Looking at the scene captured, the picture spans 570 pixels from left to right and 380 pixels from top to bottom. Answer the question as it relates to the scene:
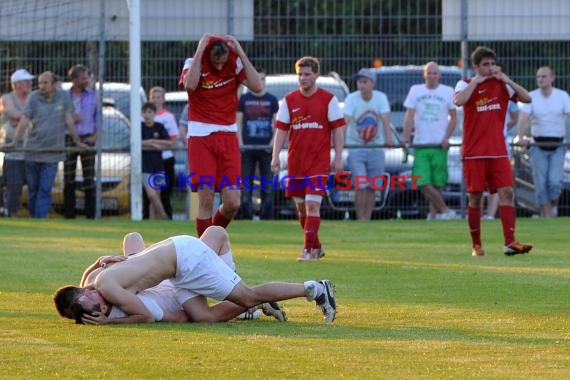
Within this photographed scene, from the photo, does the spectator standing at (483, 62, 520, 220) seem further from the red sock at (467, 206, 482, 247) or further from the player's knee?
the player's knee

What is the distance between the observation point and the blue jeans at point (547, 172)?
72.8 ft

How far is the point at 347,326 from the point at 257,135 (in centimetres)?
1266

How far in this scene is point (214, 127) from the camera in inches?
573

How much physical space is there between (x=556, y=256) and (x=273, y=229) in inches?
218

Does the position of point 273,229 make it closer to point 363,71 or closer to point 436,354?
point 363,71

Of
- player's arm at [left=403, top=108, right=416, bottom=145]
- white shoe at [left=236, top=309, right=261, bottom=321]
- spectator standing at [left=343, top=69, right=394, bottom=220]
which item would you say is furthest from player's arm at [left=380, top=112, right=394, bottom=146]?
white shoe at [left=236, top=309, right=261, bottom=321]

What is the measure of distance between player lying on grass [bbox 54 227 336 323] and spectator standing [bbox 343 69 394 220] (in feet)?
40.6

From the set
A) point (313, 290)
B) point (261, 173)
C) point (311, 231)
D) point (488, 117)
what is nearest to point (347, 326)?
point (313, 290)

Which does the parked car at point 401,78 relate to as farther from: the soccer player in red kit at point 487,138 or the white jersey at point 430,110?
the soccer player in red kit at point 487,138

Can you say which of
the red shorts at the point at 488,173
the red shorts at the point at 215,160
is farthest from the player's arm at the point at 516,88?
the red shorts at the point at 215,160

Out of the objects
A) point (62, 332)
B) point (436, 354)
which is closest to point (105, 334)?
point (62, 332)

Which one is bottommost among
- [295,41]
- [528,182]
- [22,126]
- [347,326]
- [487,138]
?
[347,326]

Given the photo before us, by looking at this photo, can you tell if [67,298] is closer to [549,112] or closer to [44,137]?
[44,137]

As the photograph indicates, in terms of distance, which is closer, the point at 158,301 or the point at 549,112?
the point at 158,301
